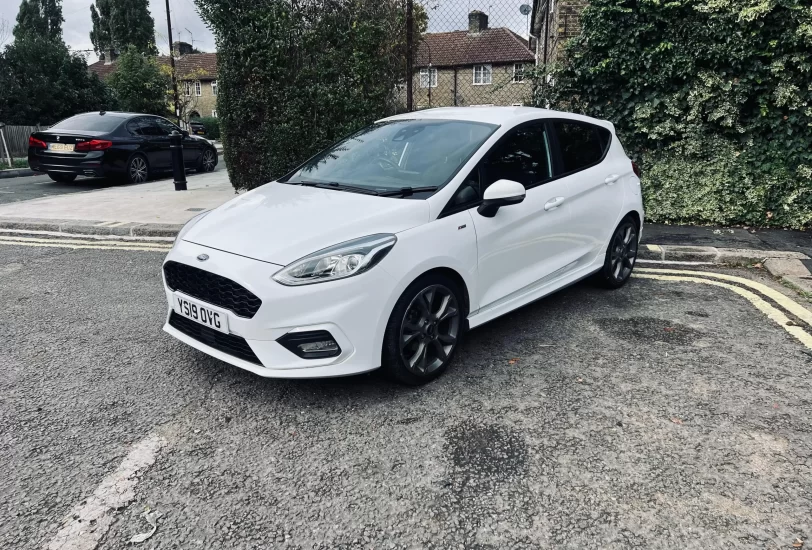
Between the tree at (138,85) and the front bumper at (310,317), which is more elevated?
the tree at (138,85)

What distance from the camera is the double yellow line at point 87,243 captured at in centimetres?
682

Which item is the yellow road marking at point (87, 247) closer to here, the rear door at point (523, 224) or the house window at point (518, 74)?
the rear door at point (523, 224)

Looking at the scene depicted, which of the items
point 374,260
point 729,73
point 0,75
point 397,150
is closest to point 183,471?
point 374,260

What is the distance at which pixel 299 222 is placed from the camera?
3.30 meters

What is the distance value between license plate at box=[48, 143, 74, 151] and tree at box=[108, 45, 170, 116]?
1570 cm

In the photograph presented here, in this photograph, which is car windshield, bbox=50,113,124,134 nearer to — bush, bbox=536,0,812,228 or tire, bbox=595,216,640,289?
bush, bbox=536,0,812,228

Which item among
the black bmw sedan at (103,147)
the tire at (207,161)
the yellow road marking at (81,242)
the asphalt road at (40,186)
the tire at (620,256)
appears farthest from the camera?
the tire at (207,161)

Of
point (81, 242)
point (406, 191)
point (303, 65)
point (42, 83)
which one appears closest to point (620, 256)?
point (406, 191)

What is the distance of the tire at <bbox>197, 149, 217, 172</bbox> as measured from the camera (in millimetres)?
15250

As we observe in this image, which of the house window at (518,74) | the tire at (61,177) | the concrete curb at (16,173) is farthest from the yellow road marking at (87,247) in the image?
the concrete curb at (16,173)

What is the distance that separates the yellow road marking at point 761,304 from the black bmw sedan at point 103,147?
10.6 m

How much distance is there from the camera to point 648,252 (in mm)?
6465

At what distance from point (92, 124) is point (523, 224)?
1140 centimetres

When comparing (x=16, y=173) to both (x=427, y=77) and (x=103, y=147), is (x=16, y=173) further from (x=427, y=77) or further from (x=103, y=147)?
(x=427, y=77)
